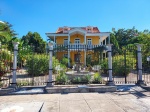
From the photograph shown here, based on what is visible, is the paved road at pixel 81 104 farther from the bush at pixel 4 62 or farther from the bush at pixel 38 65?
the bush at pixel 38 65

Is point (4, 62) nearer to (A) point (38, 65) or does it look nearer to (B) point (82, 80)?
(A) point (38, 65)

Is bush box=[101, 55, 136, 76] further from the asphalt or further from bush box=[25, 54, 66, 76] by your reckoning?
the asphalt

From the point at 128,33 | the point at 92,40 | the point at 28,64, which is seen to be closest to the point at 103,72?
the point at 28,64

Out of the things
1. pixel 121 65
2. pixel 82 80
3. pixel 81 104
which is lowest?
pixel 81 104

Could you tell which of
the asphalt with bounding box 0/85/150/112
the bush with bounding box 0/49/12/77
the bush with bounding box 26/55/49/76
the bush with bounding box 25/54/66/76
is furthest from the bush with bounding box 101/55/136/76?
the bush with bounding box 0/49/12/77

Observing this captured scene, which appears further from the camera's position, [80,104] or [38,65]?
[38,65]

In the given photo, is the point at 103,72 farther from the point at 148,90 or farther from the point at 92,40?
the point at 92,40

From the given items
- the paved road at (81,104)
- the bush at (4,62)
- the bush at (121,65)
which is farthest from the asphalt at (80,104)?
the bush at (121,65)

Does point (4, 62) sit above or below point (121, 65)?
above

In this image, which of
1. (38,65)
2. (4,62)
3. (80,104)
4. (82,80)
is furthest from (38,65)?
(80,104)

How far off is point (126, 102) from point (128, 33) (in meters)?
49.7

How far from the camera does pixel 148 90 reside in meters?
8.55

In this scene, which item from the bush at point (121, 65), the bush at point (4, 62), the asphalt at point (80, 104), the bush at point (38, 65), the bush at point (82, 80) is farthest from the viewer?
the bush at point (38, 65)

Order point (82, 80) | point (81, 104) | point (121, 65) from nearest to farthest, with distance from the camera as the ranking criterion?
point (81, 104)
point (82, 80)
point (121, 65)
